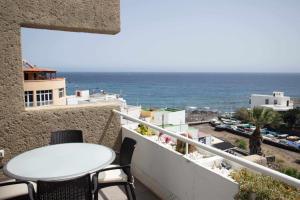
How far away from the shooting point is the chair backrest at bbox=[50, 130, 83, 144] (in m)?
3.15

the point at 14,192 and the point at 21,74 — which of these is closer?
the point at 14,192

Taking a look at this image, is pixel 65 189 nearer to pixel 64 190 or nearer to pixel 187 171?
pixel 64 190

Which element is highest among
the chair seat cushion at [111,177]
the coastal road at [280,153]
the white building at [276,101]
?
the chair seat cushion at [111,177]

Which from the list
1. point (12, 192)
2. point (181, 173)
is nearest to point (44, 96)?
point (12, 192)

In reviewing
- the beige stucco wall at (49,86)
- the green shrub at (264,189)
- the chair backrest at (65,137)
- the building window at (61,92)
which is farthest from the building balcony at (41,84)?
the green shrub at (264,189)

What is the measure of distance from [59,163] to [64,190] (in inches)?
Result: 20.1

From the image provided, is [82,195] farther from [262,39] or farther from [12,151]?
[262,39]

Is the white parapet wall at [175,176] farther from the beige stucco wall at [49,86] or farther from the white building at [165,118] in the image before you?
the white building at [165,118]

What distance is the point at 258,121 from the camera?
61.0 feet

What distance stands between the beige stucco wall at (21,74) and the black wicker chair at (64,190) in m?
1.85

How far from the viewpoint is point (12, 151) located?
3406mm

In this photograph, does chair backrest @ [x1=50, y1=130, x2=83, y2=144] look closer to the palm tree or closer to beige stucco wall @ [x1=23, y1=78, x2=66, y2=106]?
beige stucco wall @ [x1=23, y1=78, x2=66, y2=106]

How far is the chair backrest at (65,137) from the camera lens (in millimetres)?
3154

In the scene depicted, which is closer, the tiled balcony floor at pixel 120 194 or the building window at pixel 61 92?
the tiled balcony floor at pixel 120 194
